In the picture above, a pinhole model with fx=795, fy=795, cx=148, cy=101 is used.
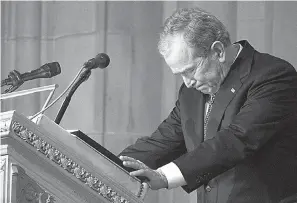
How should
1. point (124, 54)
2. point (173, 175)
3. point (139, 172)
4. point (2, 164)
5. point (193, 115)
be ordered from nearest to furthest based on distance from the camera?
point (2, 164), point (139, 172), point (173, 175), point (193, 115), point (124, 54)

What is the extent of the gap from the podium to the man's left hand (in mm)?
49

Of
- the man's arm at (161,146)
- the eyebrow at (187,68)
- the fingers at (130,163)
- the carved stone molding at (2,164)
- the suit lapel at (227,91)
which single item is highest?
the eyebrow at (187,68)

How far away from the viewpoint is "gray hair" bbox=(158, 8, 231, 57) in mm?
3463

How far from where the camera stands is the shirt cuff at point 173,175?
10.5 ft

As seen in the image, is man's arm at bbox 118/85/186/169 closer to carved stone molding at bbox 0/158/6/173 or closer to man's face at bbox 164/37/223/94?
man's face at bbox 164/37/223/94

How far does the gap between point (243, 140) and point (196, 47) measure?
19.3 inches

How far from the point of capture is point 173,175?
3230 millimetres

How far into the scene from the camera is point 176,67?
3.50 m

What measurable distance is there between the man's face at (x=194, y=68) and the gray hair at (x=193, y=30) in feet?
0.09

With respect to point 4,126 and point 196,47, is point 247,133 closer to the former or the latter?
point 196,47

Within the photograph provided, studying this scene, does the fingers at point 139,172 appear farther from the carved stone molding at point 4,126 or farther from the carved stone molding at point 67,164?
the carved stone molding at point 4,126

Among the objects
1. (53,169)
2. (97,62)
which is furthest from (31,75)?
(53,169)

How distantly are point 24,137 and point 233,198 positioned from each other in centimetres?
110

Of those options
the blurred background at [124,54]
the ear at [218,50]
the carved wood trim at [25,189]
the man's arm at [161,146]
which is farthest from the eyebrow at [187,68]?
the blurred background at [124,54]
